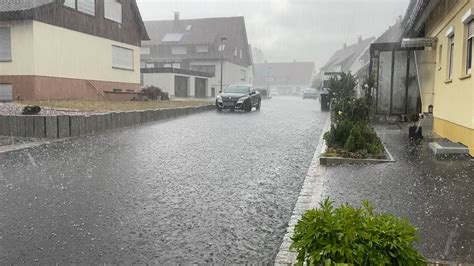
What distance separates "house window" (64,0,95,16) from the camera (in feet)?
77.0

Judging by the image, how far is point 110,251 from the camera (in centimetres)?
421

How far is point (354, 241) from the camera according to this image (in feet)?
9.43

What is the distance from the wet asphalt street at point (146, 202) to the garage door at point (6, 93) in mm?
12413

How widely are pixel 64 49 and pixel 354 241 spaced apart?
73.7ft

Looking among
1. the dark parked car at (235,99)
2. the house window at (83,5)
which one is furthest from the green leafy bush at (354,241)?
the dark parked car at (235,99)

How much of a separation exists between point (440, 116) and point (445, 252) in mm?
9861

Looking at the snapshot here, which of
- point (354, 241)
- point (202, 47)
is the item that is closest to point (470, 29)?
point (354, 241)

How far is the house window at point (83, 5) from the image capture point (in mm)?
23484

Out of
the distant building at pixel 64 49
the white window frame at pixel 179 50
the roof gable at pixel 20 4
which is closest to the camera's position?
the roof gable at pixel 20 4

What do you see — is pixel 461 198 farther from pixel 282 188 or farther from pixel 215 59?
pixel 215 59

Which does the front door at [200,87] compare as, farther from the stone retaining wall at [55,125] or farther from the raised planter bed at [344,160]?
the raised planter bed at [344,160]

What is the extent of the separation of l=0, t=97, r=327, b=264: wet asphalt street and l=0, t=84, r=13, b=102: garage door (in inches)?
489

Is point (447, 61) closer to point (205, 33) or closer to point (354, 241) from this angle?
point (354, 241)

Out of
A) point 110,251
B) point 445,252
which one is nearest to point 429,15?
point 445,252
